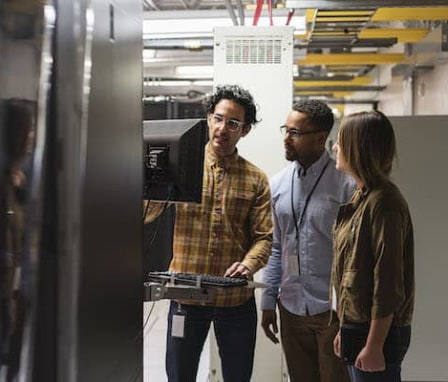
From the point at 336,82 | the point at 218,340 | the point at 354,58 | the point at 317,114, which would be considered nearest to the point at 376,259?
the point at 218,340

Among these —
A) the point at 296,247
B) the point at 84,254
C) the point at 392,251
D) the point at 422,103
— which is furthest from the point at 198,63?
the point at 84,254

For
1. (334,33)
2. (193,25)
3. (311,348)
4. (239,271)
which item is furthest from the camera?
(334,33)

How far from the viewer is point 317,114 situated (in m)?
2.24

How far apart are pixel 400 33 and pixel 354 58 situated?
94 centimetres

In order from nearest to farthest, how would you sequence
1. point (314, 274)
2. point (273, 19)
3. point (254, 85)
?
point (314, 274)
point (254, 85)
point (273, 19)

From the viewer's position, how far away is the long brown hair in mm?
1685

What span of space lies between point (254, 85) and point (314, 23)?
68 cm

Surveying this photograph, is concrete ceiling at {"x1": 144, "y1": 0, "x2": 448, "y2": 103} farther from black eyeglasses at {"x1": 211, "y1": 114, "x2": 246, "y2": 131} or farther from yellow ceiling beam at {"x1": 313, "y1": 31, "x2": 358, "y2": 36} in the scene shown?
black eyeglasses at {"x1": 211, "y1": 114, "x2": 246, "y2": 131}

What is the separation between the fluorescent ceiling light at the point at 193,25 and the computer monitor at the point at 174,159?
1.54 metres

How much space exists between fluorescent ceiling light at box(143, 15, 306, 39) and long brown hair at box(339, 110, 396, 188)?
5.06 feet

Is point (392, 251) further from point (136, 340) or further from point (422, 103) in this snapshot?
point (422, 103)

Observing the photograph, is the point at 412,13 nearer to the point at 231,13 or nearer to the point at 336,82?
the point at 231,13

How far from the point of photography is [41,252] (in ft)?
2.60

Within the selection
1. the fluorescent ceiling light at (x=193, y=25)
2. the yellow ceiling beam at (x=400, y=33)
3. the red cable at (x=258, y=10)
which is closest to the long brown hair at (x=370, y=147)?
the red cable at (x=258, y=10)
